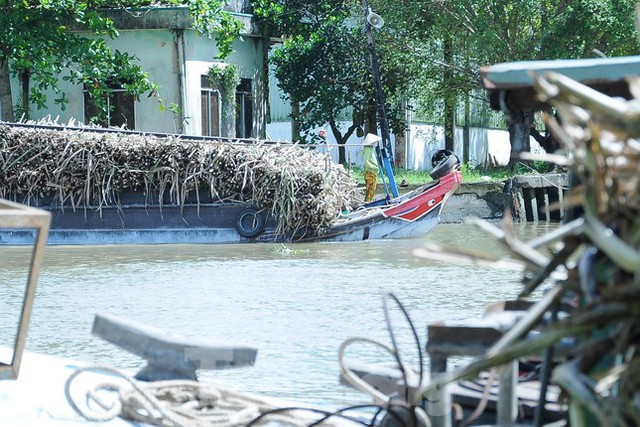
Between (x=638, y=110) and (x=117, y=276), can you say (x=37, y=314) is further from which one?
(x=638, y=110)

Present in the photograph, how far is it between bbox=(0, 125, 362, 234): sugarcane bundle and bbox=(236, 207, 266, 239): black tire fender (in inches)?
6.7

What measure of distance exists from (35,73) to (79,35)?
212 centimetres

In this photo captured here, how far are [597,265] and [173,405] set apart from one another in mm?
3231

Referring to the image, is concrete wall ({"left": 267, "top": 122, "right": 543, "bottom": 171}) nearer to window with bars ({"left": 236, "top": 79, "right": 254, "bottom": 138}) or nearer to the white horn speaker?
window with bars ({"left": 236, "top": 79, "right": 254, "bottom": 138})

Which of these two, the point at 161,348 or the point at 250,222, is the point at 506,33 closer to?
the point at 250,222

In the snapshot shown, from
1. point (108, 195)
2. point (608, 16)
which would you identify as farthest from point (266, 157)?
point (608, 16)

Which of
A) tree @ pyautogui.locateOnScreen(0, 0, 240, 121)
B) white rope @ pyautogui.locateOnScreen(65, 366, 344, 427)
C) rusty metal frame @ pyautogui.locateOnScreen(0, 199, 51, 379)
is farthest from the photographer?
tree @ pyautogui.locateOnScreen(0, 0, 240, 121)

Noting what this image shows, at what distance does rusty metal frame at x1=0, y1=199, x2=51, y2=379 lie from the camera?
Answer: 4.48 meters

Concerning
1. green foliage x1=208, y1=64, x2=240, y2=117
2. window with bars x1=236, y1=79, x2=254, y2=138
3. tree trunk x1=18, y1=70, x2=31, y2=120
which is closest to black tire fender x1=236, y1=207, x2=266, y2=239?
green foliage x1=208, y1=64, x2=240, y2=117

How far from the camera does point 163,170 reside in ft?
60.3

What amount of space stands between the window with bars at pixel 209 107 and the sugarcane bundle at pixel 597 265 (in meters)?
23.9

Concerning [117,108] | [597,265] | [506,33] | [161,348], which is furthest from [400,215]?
[597,265]

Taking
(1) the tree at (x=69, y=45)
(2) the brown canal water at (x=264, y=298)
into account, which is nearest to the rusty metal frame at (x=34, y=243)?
(2) the brown canal water at (x=264, y=298)

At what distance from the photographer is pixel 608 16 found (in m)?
24.2
